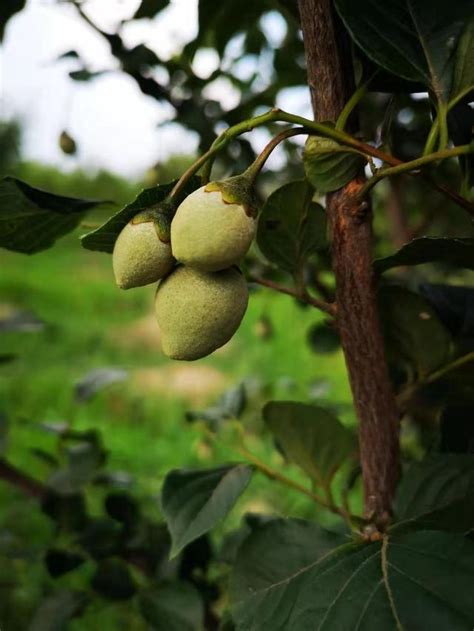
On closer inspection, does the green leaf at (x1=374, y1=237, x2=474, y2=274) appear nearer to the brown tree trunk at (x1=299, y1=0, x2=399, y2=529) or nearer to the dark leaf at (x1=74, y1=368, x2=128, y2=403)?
the brown tree trunk at (x1=299, y1=0, x2=399, y2=529)

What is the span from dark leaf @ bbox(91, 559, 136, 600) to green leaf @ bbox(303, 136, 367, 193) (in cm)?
66

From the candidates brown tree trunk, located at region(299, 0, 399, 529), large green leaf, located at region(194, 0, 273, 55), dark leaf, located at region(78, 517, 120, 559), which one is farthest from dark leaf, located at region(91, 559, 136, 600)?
large green leaf, located at region(194, 0, 273, 55)

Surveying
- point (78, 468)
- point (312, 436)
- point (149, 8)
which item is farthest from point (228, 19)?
point (78, 468)

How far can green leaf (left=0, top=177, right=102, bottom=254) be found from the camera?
2.01 ft

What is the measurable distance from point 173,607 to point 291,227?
0.53 metres

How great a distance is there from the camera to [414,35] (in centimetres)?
57

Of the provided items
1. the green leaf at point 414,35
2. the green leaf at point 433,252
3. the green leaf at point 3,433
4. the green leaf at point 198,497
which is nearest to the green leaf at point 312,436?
the green leaf at point 198,497

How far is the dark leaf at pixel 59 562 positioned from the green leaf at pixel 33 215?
0.53 metres

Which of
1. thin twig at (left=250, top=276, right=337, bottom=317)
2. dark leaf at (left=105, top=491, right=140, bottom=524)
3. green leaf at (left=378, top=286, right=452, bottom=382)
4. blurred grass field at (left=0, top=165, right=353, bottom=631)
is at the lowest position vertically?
blurred grass field at (left=0, top=165, right=353, bottom=631)

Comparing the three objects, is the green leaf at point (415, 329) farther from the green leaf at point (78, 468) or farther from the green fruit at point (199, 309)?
the green leaf at point (78, 468)

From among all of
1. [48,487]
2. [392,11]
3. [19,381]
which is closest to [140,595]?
[48,487]

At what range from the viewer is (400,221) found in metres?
1.42

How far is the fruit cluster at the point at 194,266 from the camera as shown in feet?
1.66

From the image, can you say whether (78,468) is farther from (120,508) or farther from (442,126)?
(442,126)
